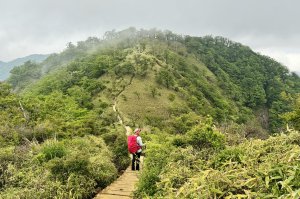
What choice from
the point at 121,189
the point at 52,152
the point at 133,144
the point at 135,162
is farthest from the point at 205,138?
the point at 52,152

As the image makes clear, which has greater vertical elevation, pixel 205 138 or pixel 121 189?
pixel 205 138

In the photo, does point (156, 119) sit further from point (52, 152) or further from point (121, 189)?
point (121, 189)

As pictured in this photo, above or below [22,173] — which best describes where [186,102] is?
above

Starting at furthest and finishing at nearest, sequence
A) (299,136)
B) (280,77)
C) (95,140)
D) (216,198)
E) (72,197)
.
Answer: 1. (280,77)
2. (95,140)
3. (72,197)
4. (299,136)
5. (216,198)

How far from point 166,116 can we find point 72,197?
43339mm

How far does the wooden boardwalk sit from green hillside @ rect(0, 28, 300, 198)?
0.52 m

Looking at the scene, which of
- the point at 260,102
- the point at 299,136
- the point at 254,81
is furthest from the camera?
the point at 254,81

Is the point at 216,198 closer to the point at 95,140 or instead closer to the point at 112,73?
the point at 95,140

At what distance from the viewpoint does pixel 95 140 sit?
16.2 metres

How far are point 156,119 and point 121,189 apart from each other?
133ft

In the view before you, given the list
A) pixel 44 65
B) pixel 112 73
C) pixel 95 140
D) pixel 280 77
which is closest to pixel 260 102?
pixel 280 77

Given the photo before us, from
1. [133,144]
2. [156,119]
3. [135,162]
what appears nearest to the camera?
[133,144]

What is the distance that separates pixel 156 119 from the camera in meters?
51.2

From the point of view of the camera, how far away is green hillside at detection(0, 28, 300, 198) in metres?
6.25
